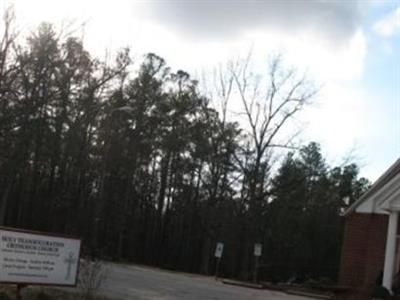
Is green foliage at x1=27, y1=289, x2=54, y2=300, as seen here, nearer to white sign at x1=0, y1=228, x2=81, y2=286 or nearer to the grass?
the grass

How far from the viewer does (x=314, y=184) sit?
8075 cm

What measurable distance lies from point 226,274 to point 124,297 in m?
56.4

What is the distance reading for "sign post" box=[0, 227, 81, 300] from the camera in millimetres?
14609

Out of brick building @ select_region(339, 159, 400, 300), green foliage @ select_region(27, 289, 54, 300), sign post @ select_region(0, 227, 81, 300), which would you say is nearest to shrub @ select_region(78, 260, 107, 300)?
green foliage @ select_region(27, 289, 54, 300)

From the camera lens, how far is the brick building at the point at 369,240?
25.3 meters

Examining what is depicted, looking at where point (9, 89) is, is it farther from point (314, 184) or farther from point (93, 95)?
point (314, 184)

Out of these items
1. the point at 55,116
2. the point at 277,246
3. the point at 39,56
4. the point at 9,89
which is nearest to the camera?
the point at 9,89

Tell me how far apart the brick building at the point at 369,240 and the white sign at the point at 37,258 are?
12791 millimetres

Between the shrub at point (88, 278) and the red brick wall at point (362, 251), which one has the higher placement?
the red brick wall at point (362, 251)

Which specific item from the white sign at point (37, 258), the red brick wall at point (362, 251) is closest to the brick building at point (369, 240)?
the red brick wall at point (362, 251)

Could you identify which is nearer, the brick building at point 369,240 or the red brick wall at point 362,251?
the brick building at point 369,240

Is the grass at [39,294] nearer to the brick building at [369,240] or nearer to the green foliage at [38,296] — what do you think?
the green foliage at [38,296]

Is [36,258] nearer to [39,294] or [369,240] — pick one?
[39,294]

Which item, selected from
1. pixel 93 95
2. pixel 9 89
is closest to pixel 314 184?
pixel 93 95
